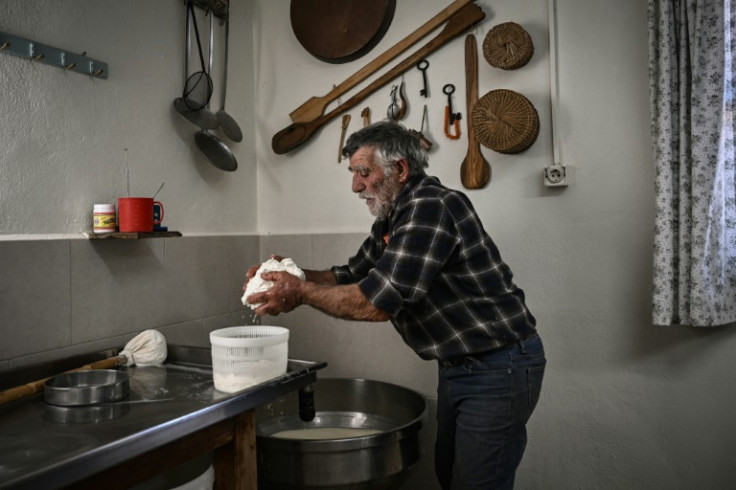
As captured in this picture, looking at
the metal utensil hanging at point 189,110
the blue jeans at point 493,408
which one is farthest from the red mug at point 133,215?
the blue jeans at point 493,408

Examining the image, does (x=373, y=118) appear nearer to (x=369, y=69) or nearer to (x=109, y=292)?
(x=369, y=69)

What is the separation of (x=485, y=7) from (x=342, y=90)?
688 millimetres

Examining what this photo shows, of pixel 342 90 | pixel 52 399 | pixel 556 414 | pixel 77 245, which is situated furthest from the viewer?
pixel 342 90

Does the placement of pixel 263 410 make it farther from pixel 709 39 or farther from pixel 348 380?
pixel 709 39

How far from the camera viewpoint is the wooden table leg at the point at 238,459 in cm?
131

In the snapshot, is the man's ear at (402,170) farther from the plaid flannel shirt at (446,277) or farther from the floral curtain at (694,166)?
the floral curtain at (694,166)

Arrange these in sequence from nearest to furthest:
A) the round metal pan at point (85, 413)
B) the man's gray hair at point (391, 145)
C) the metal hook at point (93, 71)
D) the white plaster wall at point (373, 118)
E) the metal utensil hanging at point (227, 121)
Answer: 1. the round metal pan at point (85, 413)
2. the man's gray hair at point (391, 145)
3. the metal hook at point (93, 71)
4. the white plaster wall at point (373, 118)
5. the metal utensil hanging at point (227, 121)

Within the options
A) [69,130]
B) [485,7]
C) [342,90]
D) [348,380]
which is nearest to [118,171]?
[69,130]

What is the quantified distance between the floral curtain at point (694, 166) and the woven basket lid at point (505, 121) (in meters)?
0.41

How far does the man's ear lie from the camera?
1557 millimetres

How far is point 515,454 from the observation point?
4.90 ft

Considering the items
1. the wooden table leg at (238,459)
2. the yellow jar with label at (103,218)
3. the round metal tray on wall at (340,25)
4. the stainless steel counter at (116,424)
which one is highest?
the round metal tray on wall at (340,25)

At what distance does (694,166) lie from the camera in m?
1.64

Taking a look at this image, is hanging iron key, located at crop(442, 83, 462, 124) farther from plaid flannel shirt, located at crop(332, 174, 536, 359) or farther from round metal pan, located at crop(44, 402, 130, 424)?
round metal pan, located at crop(44, 402, 130, 424)
